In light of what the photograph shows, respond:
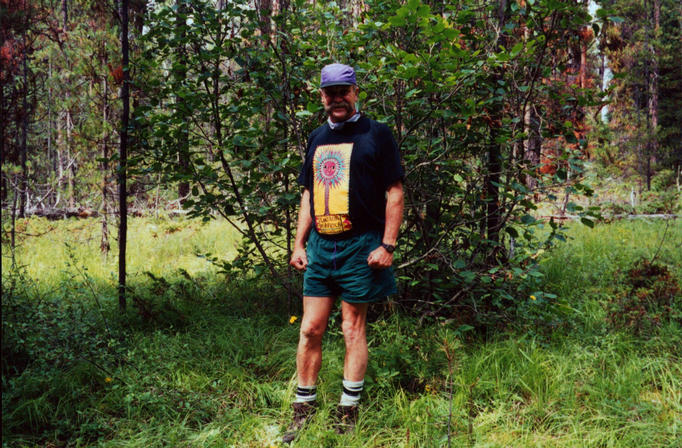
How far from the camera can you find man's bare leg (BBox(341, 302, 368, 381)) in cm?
282

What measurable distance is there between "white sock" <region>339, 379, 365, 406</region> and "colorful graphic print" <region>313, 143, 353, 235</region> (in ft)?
3.16

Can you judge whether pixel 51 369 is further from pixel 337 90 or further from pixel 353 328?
pixel 337 90

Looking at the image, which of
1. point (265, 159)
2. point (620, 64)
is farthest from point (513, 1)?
point (620, 64)

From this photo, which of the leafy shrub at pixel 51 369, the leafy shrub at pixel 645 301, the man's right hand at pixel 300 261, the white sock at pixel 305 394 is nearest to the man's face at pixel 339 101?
the man's right hand at pixel 300 261

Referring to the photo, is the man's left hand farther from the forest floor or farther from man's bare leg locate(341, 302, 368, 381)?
the forest floor

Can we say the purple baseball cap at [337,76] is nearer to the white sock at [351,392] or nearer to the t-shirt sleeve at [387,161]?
the t-shirt sleeve at [387,161]

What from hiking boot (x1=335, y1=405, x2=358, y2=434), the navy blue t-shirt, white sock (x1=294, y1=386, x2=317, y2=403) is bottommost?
hiking boot (x1=335, y1=405, x2=358, y2=434)

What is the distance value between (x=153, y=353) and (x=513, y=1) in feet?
12.5

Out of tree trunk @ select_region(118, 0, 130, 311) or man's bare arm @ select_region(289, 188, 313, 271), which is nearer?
man's bare arm @ select_region(289, 188, 313, 271)

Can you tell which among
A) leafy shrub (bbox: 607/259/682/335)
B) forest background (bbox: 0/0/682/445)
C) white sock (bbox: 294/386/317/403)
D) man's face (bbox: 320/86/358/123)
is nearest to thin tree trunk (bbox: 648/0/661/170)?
leafy shrub (bbox: 607/259/682/335)

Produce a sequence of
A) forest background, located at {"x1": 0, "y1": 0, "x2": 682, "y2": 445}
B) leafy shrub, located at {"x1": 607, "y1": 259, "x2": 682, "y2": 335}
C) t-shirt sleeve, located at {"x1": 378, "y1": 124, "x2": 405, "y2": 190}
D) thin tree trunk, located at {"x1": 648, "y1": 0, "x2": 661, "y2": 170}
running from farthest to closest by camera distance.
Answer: thin tree trunk, located at {"x1": 648, "y1": 0, "x2": 661, "y2": 170} < leafy shrub, located at {"x1": 607, "y1": 259, "x2": 682, "y2": 335} < forest background, located at {"x1": 0, "y1": 0, "x2": 682, "y2": 445} < t-shirt sleeve, located at {"x1": 378, "y1": 124, "x2": 405, "y2": 190}

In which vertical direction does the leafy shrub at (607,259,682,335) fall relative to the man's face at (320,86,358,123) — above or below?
below

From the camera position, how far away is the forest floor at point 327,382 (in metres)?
2.71

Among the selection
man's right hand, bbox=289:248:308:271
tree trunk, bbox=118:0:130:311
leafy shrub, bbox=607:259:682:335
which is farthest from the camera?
tree trunk, bbox=118:0:130:311
